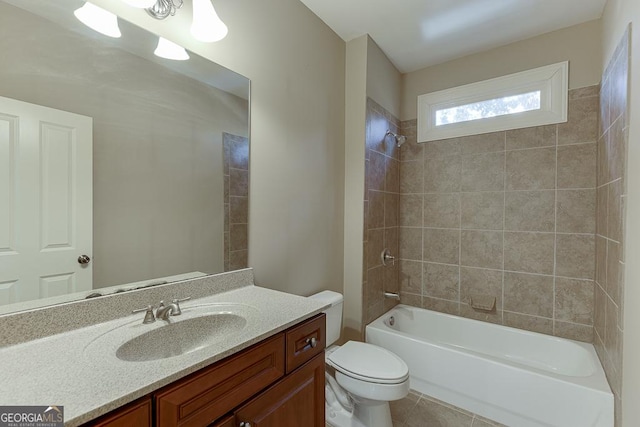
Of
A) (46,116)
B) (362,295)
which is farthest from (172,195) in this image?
(362,295)

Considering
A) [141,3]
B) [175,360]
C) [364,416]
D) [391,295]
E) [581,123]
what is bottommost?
[364,416]

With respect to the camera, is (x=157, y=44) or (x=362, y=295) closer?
(x=157, y=44)

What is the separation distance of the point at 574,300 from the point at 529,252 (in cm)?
42

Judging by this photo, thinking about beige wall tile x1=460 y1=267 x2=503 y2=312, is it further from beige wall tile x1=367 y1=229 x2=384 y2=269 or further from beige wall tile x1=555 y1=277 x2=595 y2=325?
beige wall tile x1=367 y1=229 x2=384 y2=269

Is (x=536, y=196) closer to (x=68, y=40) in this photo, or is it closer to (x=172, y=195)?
(x=172, y=195)

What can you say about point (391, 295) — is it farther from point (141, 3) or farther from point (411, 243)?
point (141, 3)

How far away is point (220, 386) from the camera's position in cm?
79

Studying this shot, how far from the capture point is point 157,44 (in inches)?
45.3

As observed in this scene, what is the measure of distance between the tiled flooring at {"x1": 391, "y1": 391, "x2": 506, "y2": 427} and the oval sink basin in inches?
54.1

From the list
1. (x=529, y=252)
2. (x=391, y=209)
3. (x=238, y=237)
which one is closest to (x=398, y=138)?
(x=391, y=209)

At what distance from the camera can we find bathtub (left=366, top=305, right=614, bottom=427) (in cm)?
154

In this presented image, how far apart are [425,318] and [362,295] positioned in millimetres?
806

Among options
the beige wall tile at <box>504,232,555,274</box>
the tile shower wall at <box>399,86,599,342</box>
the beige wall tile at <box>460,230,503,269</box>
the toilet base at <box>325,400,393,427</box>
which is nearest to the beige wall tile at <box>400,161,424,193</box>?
the tile shower wall at <box>399,86,599,342</box>

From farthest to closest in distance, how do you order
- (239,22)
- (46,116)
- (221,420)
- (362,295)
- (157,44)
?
(362,295), (239,22), (157,44), (46,116), (221,420)
